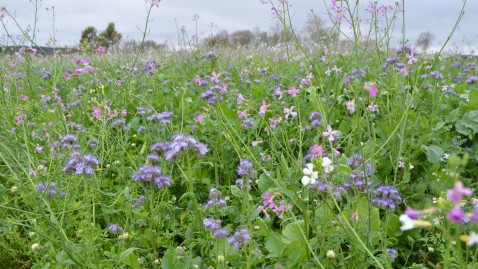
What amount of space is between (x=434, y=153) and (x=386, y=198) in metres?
1.16

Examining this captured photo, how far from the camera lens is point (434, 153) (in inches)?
111

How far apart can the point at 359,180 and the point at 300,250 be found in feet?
1.30

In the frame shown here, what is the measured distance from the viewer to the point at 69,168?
181 cm

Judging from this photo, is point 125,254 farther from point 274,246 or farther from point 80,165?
point 274,246

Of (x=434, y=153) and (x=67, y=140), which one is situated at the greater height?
(x=67, y=140)

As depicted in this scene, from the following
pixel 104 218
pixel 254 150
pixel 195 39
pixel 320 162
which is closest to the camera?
pixel 320 162

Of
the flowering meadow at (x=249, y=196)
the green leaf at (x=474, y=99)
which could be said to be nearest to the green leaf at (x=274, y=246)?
the flowering meadow at (x=249, y=196)

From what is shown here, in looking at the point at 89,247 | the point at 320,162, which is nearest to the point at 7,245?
the point at 89,247

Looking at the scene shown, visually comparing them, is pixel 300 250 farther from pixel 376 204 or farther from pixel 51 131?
pixel 51 131

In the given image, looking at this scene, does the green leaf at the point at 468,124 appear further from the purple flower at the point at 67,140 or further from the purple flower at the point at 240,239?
the purple flower at the point at 67,140

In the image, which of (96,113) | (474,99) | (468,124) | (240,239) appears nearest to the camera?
(240,239)

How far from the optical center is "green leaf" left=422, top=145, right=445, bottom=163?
2799 millimetres

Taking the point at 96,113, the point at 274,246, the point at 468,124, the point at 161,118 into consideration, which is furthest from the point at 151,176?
the point at 468,124

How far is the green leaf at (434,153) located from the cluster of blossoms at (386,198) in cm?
104
